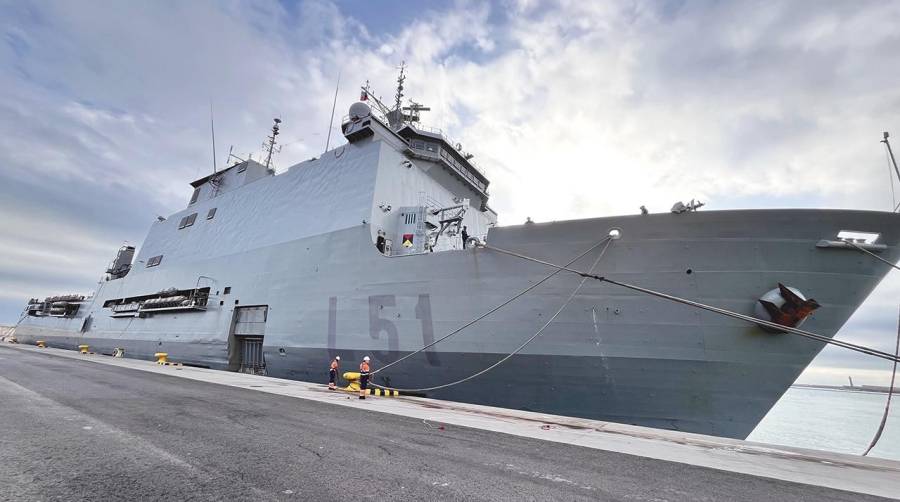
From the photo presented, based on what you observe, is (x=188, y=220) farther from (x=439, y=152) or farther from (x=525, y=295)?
(x=525, y=295)

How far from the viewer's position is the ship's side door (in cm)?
1284

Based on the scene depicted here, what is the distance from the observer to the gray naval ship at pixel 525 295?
6352 millimetres

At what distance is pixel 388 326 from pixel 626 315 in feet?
17.6

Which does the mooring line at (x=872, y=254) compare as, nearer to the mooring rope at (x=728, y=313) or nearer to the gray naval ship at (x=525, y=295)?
the gray naval ship at (x=525, y=295)

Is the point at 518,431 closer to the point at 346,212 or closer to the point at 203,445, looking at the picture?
the point at 203,445

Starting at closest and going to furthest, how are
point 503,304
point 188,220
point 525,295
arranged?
point 525,295
point 503,304
point 188,220

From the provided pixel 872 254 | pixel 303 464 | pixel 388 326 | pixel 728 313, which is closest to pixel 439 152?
pixel 388 326

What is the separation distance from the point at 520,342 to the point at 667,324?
269 centimetres

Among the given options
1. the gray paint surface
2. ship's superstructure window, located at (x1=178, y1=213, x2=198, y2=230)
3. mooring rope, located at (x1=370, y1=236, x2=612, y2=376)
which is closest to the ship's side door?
the gray paint surface

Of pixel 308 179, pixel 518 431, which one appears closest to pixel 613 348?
pixel 518 431

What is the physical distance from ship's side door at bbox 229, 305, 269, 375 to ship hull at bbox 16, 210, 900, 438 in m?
4.25

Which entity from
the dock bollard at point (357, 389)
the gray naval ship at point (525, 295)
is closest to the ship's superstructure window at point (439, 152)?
the gray naval ship at point (525, 295)

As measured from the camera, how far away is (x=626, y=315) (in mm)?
6875

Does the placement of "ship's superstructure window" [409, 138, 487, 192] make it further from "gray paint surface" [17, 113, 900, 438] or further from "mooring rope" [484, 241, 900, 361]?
"mooring rope" [484, 241, 900, 361]
